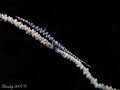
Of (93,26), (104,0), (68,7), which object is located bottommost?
(93,26)

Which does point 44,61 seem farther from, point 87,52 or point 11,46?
point 87,52

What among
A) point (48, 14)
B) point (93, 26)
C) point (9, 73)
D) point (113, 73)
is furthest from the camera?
point (113, 73)

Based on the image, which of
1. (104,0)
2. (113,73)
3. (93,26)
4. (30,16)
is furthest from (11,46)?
(113,73)

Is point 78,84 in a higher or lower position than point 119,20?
lower

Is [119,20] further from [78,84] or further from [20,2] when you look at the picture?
[20,2]

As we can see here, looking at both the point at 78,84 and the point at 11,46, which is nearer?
the point at 11,46

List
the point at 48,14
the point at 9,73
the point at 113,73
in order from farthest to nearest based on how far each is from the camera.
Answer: the point at 113,73
the point at 48,14
the point at 9,73
